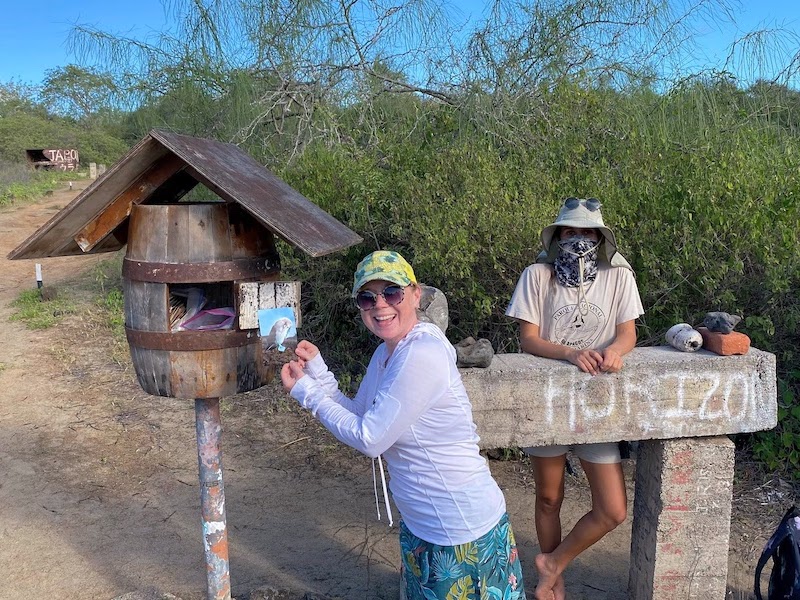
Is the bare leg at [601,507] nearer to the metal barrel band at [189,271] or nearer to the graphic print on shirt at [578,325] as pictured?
the graphic print on shirt at [578,325]

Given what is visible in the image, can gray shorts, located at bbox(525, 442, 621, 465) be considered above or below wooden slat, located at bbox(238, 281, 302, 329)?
below

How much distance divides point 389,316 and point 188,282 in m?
0.80

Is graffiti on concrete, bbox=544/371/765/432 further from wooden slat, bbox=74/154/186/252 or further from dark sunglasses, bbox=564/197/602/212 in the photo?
wooden slat, bbox=74/154/186/252

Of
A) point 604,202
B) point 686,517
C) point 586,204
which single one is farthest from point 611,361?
point 604,202

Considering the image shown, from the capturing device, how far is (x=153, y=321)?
2488mm

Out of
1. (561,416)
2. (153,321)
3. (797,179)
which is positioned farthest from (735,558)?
(153,321)

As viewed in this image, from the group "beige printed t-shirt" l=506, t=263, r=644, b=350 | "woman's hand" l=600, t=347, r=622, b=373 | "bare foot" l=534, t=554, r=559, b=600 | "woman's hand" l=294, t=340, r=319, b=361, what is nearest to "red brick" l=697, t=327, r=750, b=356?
"beige printed t-shirt" l=506, t=263, r=644, b=350

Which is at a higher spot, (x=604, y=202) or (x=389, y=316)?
(x=604, y=202)

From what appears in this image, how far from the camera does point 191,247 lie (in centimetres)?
244

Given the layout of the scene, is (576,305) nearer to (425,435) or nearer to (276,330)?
(425,435)

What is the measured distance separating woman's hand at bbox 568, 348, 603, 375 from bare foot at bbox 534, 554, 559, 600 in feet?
2.89

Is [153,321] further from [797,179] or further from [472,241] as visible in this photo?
[797,179]

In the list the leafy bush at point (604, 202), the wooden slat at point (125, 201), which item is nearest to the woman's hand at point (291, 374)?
the wooden slat at point (125, 201)

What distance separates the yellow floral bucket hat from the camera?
204 centimetres
